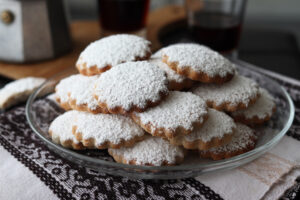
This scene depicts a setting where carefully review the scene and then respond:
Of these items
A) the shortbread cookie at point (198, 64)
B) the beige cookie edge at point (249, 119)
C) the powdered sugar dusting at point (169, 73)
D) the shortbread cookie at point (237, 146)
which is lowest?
the shortbread cookie at point (237, 146)

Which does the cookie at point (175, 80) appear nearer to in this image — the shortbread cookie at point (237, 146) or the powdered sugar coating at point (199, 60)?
the powdered sugar coating at point (199, 60)

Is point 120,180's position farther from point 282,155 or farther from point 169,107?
point 282,155

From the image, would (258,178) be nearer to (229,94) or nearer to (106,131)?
(229,94)

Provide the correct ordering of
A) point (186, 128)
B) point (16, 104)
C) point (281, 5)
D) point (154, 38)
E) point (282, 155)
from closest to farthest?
1. point (186, 128)
2. point (282, 155)
3. point (16, 104)
4. point (154, 38)
5. point (281, 5)

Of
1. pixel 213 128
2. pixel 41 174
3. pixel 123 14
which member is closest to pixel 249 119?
pixel 213 128

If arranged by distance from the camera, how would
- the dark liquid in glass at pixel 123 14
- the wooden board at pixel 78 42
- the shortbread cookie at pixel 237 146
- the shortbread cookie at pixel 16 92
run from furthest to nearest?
the dark liquid in glass at pixel 123 14
the wooden board at pixel 78 42
the shortbread cookie at pixel 16 92
the shortbread cookie at pixel 237 146

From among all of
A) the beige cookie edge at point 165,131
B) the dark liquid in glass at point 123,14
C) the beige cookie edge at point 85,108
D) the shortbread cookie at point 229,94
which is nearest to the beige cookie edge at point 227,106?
the shortbread cookie at point 229,94

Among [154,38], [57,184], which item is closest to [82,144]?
[57,184]
